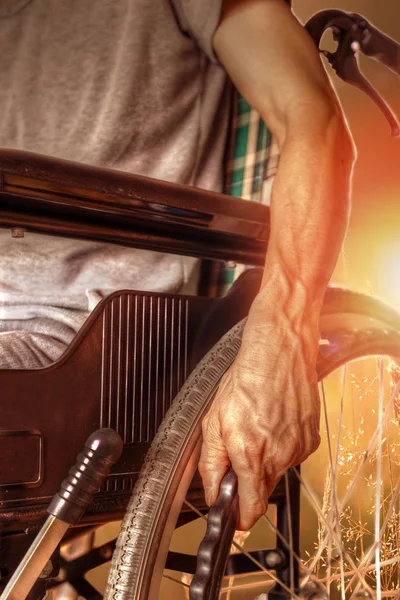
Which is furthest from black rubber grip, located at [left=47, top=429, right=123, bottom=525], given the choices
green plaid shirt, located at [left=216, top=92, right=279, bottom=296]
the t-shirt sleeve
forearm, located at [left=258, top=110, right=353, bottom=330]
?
the t-shirt sleeve

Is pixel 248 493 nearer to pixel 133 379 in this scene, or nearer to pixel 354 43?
pixel 133 379

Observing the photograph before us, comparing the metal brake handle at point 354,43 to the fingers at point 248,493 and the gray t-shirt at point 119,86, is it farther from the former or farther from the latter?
the fingers at point 248,493

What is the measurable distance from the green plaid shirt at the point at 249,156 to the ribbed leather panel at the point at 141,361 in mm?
299

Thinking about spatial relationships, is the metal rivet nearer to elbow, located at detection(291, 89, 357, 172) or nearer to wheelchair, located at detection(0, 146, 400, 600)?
wheelchair, located at detection(0, 146, 400, 600)

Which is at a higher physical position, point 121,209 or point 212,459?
point 121,209

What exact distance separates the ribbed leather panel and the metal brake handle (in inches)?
18.1

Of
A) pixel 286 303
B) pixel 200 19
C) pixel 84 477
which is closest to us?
pixel 84 477

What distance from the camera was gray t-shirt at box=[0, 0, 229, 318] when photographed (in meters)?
0.91

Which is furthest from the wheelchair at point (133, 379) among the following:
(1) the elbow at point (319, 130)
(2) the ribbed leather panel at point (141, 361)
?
(1) the elbow at point (319, 130)

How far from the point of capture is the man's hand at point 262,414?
1.94 feet

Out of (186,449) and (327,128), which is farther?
(327,128)

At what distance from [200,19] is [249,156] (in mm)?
197

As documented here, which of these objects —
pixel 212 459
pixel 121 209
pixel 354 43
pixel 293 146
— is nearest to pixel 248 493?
pixel 212 459

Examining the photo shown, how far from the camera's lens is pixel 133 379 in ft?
2.08
